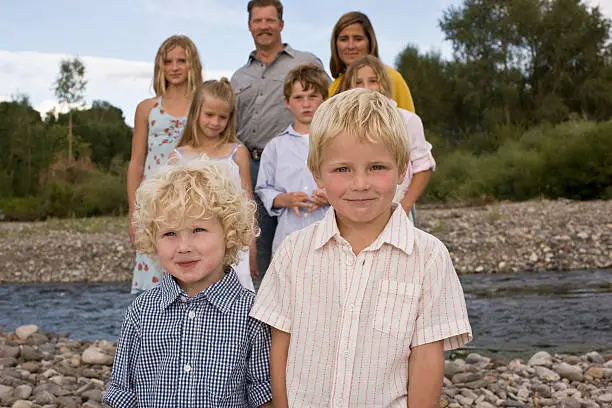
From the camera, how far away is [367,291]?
6.56ft

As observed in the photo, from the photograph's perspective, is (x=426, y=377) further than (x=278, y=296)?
No

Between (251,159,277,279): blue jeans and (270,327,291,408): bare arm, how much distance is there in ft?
5.36

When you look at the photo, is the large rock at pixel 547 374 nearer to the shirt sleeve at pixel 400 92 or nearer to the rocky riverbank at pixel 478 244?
the shirt sleeve at pixel 400 92

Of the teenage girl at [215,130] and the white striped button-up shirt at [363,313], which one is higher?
the teenage girl at [215,130]

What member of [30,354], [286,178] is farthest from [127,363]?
[30,354]

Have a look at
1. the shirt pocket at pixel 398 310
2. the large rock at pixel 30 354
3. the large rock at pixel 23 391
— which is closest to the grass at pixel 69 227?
the large rock at pixel 30 354

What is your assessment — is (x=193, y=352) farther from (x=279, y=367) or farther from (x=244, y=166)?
(x=244, y=166)

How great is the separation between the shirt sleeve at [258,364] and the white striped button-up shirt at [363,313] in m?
0.10

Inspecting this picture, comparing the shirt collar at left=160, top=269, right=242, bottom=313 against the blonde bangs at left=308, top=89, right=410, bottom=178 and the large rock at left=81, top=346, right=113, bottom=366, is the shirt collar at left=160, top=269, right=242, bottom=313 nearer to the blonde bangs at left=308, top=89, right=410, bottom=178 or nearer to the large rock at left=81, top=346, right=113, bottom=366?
the blonde bangs at left=308, top=89, right=410, bottom=178

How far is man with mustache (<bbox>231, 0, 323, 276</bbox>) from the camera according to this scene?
3.92 metres

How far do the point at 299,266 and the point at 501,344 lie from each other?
4.31 metres

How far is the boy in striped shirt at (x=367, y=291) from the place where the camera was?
197 centimetres

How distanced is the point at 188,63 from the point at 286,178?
0.84 meters

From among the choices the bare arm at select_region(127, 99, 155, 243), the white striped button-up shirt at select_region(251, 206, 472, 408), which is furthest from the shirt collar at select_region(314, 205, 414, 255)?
the bare arm at select_region(127, 99, 155, 243)
